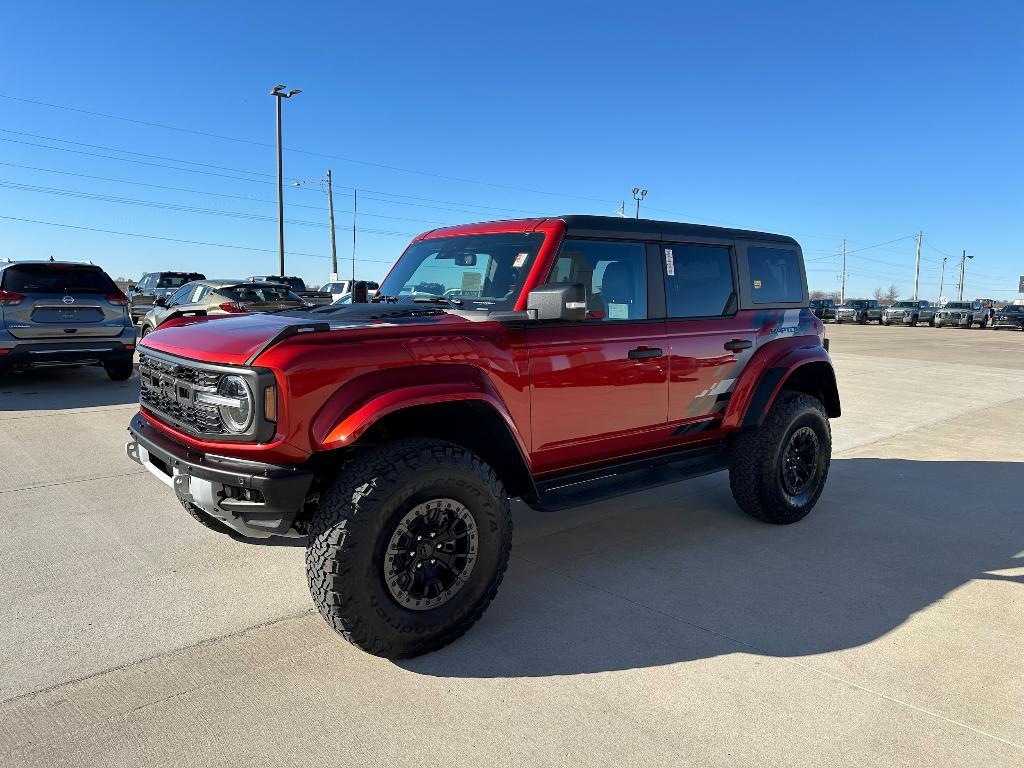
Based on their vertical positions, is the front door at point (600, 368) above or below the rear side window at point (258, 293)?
below

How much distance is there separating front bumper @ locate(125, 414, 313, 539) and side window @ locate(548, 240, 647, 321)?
167cm

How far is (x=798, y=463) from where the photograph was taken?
4.84 metres

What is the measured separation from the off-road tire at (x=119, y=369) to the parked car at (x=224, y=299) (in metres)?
2.01

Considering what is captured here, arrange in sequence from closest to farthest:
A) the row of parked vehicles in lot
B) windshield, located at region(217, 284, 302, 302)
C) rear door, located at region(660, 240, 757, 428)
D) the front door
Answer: the front door, rear door, located at region(660, 240, 757, 428), windshield, located at region(217, 284, 302, 302), the row of parked vehicles in lot

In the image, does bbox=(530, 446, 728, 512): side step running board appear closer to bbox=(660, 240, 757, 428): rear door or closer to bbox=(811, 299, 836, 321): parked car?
bbox=(660, 240, 757, 428): rear door

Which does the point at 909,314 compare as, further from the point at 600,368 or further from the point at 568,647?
the point at 568,647

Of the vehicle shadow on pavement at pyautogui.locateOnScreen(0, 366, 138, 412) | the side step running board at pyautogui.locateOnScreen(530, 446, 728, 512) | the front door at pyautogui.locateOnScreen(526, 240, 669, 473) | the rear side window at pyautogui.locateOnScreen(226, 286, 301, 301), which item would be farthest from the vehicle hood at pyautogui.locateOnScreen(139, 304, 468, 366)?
the rear side window at pyautogui.locateOnScreen(226, 286, 301, 301)

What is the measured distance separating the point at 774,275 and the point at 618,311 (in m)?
1.65

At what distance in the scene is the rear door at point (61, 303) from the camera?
350 inches

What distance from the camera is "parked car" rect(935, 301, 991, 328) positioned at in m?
40.3

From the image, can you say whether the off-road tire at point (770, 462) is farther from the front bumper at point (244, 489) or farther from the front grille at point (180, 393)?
the front grille at point (180, 393)

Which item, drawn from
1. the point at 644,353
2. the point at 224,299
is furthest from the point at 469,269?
the point at 224,299

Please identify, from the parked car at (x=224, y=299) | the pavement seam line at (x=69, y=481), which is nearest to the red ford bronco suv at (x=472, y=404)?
the pavement seam line at (x=69, y=481)

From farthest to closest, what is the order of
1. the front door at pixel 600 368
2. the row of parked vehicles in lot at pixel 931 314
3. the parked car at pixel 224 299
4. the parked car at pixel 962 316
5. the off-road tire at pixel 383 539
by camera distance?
the parked car at pixel 962 316, the row of parked vehicles in lot at pixel 931 314, the parked car at pixel 224 299, the front door at pixel 600 368, the off-road tire at pixel 383 539
